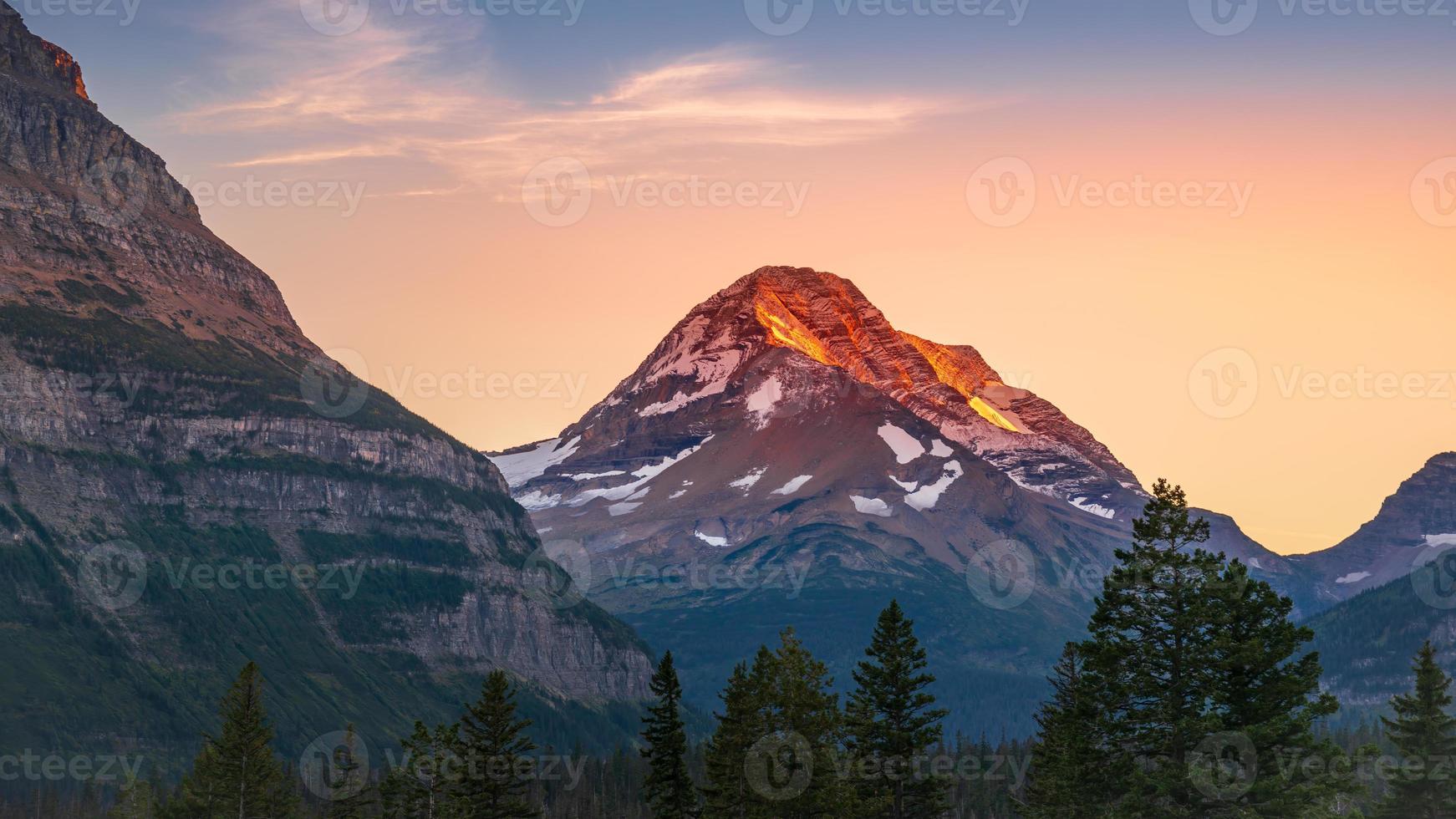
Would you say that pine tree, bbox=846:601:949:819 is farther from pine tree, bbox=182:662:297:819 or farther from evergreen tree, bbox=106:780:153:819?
evergreen tree, bbox=106:780:153:819

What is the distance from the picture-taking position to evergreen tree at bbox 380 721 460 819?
97.6m

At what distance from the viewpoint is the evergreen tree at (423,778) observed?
97631mm

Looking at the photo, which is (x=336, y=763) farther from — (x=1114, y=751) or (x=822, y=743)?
(x=1114, y=751)

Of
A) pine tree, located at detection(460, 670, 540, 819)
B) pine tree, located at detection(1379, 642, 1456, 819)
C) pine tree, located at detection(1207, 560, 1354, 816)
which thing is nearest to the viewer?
pine tree, located at detection(1207, 560, 1354, 816)

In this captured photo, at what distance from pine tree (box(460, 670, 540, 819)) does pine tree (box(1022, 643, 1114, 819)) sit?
25.2 meters

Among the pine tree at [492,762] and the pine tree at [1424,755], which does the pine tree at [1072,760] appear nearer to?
the pine tree at [1424,755]

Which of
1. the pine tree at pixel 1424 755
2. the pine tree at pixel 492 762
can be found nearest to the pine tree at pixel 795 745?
the pine tree at pixel 492 762

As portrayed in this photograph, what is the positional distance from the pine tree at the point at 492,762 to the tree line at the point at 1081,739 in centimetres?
11

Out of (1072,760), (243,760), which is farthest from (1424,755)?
(243,760)

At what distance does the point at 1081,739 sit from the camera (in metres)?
59.0

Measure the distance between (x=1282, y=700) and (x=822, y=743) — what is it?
24.7 metres

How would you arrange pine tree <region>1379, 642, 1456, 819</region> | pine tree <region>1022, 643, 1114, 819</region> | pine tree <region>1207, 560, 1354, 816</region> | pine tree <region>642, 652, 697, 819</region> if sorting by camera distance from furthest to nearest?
pine tree <region>642, 652, 697, 819</region> < pine tree <region>1379, 642, 1456, 819</region> < pine tree <region>1022, 643, 1114, 819</region> < pine tree <region>1207, 560, 1354, 816</region>

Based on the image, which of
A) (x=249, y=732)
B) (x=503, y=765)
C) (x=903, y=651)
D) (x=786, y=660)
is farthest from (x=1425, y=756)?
(x=249, y=732)

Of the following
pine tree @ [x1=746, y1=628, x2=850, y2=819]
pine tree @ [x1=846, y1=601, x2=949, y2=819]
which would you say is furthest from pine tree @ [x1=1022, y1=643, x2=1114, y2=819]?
pine tree @ [x1=746, y1=628, x2=850, y2=819]
